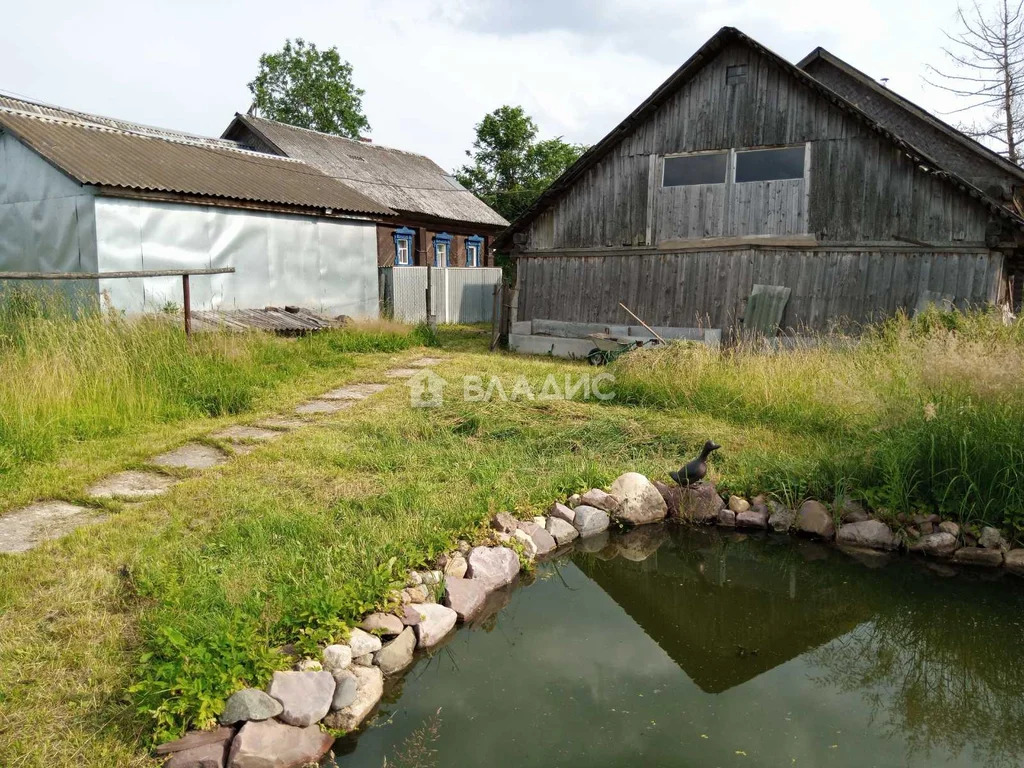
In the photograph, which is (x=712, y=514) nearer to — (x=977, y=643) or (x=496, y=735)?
(x=977, y=643)

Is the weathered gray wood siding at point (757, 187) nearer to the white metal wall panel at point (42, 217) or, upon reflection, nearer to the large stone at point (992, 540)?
the large stone at point (992, 540)

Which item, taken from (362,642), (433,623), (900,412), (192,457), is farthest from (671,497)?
(192,457)

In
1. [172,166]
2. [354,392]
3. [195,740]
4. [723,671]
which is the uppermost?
[172,166]

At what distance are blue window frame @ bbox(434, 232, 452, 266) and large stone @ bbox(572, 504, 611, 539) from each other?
19.0 m

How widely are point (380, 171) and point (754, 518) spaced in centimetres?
2110

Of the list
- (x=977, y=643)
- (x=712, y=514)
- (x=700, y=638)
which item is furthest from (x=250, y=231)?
(x=977, y=643)

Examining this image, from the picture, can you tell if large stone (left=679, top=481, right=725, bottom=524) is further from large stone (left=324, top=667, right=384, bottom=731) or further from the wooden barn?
the wooden barn

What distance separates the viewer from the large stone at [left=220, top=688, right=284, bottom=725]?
3285 mm

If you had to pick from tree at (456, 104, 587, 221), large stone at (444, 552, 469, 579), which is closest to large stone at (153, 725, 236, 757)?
large stone at (444, 552, 469, 579)

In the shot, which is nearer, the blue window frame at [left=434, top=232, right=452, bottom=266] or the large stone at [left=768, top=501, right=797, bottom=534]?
the large stone at [left=768, top=501, right=797, bottom=534]

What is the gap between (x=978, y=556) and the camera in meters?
5.54

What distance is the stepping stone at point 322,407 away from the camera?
8.90 meters

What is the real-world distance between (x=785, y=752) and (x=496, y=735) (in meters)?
1.41

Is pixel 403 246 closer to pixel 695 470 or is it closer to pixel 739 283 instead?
pixel 739 283
